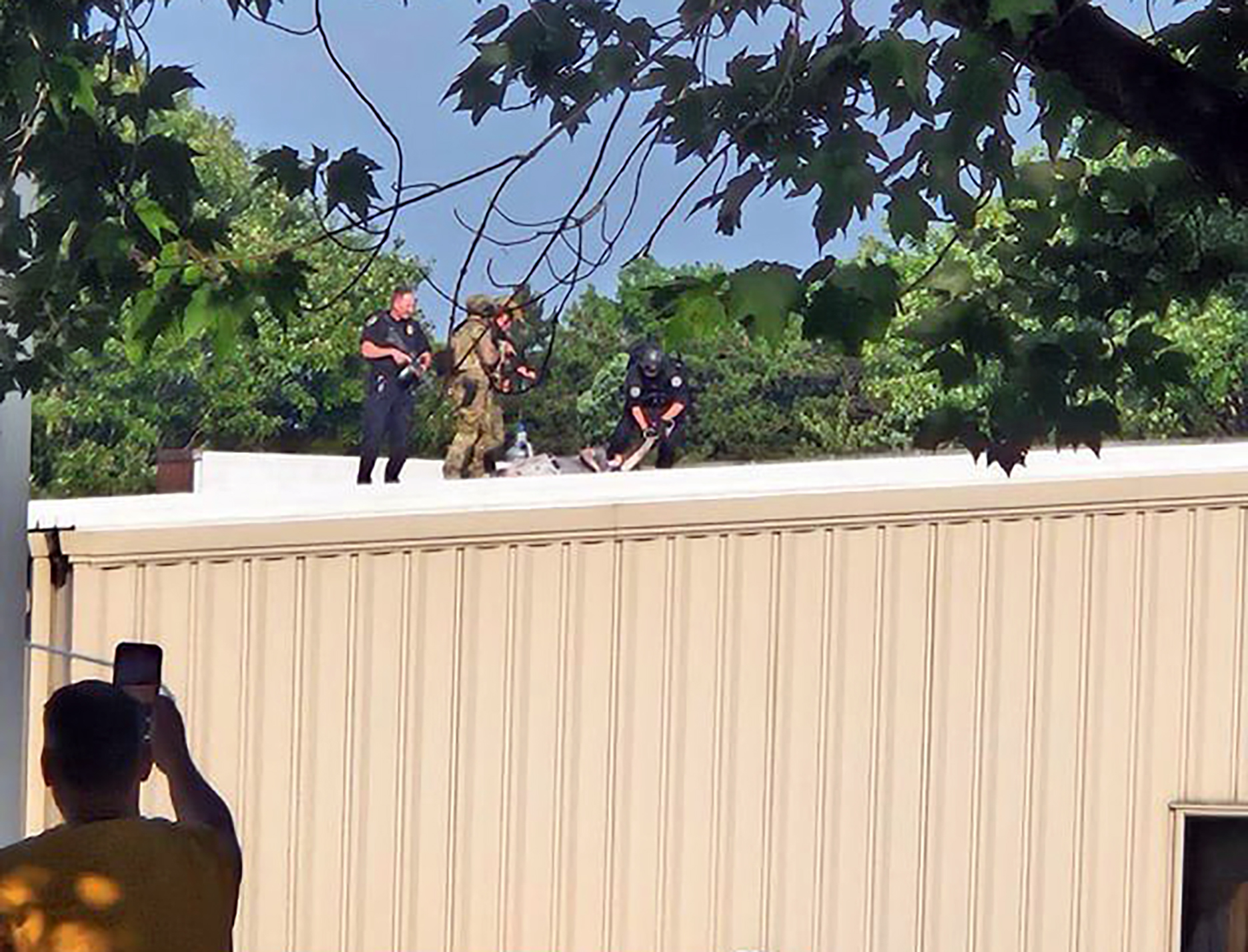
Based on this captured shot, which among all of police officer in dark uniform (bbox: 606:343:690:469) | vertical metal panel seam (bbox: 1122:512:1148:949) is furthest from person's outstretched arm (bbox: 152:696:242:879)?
police officer in dark uniform (bbox: 606:343:690:469)

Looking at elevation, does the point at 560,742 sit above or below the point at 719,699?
below

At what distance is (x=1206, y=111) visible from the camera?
3.04 m

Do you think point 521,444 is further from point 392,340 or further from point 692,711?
point 692,711

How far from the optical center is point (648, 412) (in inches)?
458

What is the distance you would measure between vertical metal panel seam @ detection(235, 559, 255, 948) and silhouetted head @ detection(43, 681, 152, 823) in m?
4.05

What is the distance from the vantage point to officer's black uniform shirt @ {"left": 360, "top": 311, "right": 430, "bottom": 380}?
10.6m

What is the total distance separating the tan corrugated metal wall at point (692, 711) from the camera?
680 cm

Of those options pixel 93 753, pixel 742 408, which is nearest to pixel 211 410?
pixel 742 408

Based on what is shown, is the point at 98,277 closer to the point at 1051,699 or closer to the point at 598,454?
the point at 1051,699

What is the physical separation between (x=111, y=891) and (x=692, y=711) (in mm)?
4269

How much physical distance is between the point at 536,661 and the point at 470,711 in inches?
9.9

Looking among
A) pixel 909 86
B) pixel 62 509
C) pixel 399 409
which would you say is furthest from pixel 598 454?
pixel 909 86

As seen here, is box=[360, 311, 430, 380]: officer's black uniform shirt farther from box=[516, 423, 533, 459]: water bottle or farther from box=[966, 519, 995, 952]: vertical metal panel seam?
box=[966, 519, 995, 952]: vertical metal panel seam

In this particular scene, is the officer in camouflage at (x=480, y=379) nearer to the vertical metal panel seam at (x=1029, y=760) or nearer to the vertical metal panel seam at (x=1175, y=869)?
the vertical metal panel seam at (x=1029, y=760)
